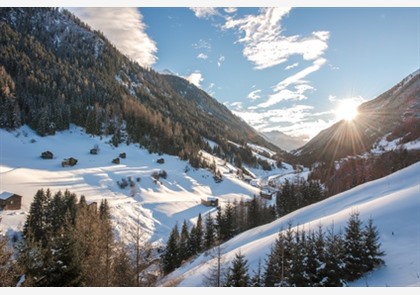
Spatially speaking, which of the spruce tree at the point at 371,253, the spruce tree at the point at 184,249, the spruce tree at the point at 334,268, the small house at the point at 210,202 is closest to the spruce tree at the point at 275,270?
the spruce tree at the point at 334,268

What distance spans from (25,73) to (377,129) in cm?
16878

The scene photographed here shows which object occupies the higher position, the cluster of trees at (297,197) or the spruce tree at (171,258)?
the cluster of trees at (297,197)

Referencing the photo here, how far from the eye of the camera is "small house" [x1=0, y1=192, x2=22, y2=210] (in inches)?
2207

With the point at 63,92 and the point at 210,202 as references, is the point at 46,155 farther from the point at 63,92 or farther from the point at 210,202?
the point at 63,92

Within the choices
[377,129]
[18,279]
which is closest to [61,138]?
[18,279]

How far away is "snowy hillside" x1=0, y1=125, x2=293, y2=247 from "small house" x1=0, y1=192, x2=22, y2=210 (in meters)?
1.43

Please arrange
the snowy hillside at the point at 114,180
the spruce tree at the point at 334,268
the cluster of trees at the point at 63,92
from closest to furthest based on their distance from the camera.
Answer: the spruce tree at the point at 334,268 → the snowy hillside at the point at 114,180 → the cluster of trees at the point at 63,92

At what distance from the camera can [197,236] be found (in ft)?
165

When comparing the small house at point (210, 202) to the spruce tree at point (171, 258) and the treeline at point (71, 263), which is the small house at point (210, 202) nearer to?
the spruce tree at point (171, 258)

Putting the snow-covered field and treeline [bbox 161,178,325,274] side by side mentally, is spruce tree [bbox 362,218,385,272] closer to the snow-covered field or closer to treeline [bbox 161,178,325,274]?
the snow-covered field

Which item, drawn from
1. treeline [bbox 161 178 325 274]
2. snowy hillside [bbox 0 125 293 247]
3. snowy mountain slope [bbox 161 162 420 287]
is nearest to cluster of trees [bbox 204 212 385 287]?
snowy mountain slope [bbox 161 162 420 287]

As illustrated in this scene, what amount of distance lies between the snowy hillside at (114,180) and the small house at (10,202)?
1428 millimetres

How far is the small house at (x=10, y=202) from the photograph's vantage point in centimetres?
5606
